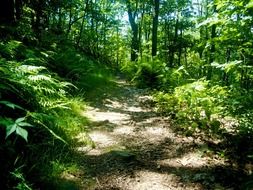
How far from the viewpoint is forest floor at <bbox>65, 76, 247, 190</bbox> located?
3.86 metres

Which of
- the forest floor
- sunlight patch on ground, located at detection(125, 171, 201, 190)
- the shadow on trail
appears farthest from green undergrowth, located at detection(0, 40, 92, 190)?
sunlight patch on ground, located at detection(125, 171, 201, 190)

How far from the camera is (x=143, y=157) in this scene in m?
4.68

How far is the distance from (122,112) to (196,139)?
2694 millimetres

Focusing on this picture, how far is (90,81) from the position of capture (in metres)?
9.80

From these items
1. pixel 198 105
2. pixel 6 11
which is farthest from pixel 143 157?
pixel 6 11

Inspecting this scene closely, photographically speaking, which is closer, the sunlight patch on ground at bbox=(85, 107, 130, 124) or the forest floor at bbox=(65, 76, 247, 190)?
the forest floor at bbox=(65, 76, 247, 190)

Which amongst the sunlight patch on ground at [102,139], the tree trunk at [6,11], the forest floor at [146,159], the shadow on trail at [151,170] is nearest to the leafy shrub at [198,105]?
the forest floor at [146,159]

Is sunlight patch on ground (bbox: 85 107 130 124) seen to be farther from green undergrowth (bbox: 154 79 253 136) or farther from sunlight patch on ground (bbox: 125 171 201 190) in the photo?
sunlight patch on ground (bbox: 125 171 201 190)

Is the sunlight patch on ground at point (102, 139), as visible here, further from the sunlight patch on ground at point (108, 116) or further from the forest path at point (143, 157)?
the sunlight patch on ground at point (108, 116)

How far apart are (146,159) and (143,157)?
9 centimetres

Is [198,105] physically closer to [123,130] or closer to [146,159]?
[123,130]

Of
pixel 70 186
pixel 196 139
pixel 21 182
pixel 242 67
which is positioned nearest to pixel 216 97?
pixel 196 139

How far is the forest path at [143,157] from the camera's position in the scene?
389cm

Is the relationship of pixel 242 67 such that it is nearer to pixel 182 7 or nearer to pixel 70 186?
pixel 70 186
